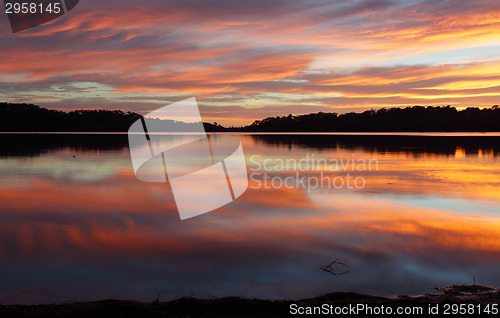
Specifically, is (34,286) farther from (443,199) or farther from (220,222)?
(443,199)

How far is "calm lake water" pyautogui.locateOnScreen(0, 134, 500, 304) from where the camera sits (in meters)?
7.30

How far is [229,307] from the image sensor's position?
5922mm

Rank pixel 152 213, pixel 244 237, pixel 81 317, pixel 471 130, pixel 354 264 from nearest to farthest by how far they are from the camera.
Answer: pixel 81 317 < pixel 354 264 < pixel 244 237 < pixel 152 213 < pixel 471 130

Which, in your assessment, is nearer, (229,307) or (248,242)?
(229,307)

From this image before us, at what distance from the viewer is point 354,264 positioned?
8406mm

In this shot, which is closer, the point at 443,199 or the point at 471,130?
the point at 443,199

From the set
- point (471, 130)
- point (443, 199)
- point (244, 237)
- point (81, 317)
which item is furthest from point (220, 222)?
point (471, 130)

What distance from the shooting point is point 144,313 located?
5719mm

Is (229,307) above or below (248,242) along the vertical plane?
above

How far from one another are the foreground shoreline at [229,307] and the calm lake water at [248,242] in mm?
714

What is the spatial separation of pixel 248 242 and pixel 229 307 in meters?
4.00

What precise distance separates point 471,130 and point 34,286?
176661mm

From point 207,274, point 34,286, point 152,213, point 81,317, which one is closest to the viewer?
point 81,317

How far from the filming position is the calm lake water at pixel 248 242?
7301 millimetres
